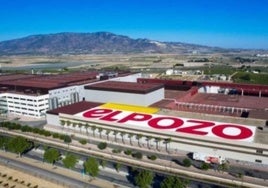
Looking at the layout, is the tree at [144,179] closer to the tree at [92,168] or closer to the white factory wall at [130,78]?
the tree at [92,168]

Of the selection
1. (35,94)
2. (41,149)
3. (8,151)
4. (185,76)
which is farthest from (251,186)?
(185,76)

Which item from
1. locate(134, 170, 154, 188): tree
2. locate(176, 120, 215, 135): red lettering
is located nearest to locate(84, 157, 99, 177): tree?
locate(134, 170, 154, 188): tree

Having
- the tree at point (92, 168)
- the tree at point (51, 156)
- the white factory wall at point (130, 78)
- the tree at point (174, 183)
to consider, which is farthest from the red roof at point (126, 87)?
the tree at point (174, 183)

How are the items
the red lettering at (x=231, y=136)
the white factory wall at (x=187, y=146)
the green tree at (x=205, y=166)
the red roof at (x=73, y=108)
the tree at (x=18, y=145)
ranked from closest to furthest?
the green tree at (x=205, y=166) < the white factory wall at (x=187, y=146) < the red lettering at (x=231, y=136) < the tree at (x=18, y=145) < the red roof at (x=73, y=108)

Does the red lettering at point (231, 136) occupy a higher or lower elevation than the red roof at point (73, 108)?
lower

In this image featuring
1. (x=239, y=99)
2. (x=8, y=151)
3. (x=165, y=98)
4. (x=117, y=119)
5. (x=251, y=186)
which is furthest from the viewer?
(x=165, y=98)

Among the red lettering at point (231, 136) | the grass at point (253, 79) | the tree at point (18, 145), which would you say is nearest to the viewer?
the red lettering at point (231, 136)

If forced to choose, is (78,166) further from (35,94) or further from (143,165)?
(35,94)

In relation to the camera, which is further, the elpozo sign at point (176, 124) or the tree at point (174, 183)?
the elpozo sign at point (176, 124)

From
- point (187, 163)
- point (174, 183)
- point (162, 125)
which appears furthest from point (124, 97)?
point (174, 183)
